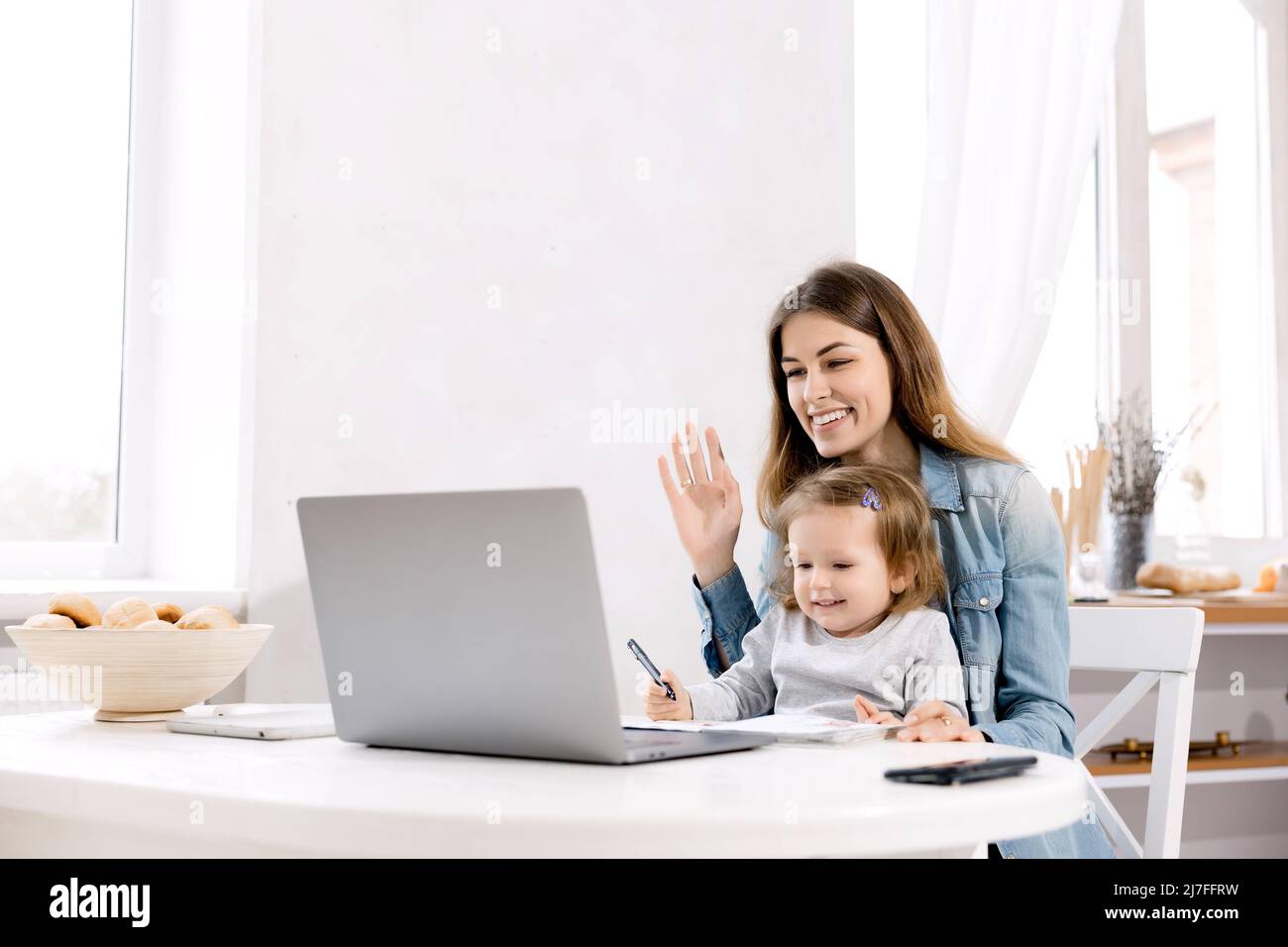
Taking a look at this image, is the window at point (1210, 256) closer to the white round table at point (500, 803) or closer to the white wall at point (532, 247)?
the white wall at point (532, 247)

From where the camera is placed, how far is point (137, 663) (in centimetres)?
125

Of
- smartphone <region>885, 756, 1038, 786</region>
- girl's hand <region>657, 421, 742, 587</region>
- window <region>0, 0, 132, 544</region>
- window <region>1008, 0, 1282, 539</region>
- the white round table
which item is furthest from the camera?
window <region>1008, 0, 1282, 539</region>

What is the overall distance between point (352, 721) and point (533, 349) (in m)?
1.20

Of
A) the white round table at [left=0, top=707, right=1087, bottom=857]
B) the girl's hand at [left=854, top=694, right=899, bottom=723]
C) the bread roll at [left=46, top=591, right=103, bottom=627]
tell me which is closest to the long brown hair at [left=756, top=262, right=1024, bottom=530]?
the girl's hand at [left=854, top=694, right=899, bottom=723]

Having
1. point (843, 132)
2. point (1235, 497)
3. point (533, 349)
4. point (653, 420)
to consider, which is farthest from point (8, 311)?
point (1235, 497)

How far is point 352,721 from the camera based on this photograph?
104cm

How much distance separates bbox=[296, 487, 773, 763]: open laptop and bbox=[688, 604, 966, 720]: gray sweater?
12.8 inches

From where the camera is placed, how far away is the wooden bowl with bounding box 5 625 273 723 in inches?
48.4

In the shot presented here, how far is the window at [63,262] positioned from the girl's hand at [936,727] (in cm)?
152

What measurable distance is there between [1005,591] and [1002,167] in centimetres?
128

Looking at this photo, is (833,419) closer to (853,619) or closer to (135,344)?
(853,619)

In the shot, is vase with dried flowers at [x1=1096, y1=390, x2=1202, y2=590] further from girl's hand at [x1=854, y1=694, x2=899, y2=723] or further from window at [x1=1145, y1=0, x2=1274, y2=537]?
girl's hand at [x1=854, y1=694, x2=899, y2=723]

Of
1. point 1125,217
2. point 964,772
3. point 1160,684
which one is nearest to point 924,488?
point 1160,684
